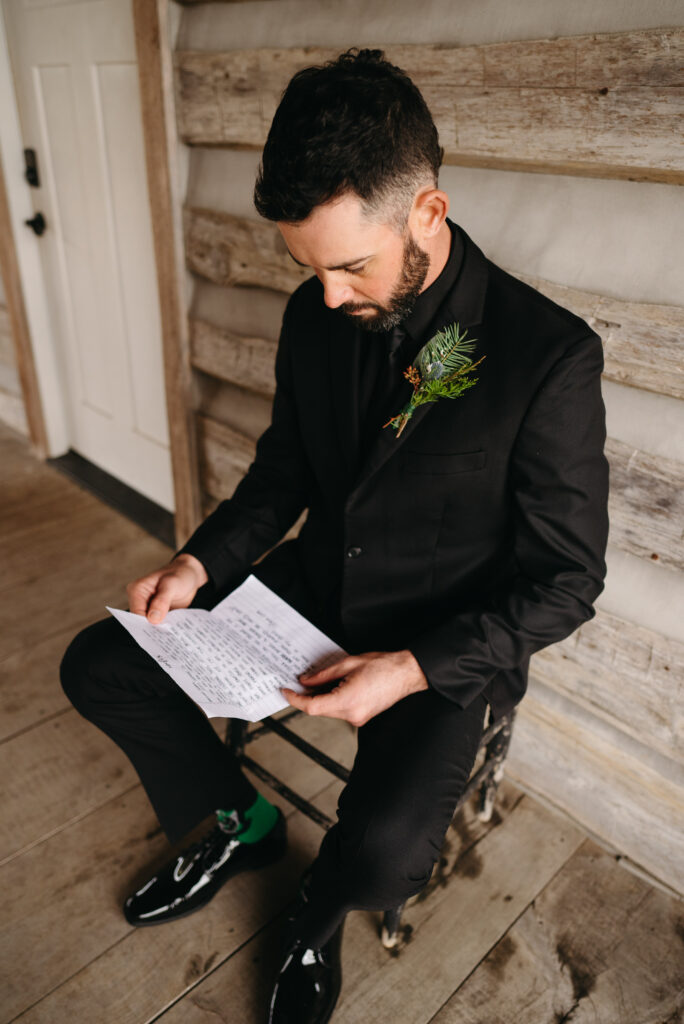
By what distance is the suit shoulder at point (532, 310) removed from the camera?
112 cm

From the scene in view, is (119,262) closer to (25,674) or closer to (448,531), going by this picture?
(25,674)

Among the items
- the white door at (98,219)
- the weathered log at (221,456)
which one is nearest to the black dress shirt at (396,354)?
the weathered log at (221,456)

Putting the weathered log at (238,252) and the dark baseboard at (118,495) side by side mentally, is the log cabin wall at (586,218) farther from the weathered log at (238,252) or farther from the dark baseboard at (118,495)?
the dark baseboard at (118,495)

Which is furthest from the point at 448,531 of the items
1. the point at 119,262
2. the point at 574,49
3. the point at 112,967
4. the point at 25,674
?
the point at 119,262

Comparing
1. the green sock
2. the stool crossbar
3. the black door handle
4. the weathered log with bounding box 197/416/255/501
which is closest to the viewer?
the stool crossbar

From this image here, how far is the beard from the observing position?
1.12m

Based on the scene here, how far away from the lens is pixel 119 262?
265 cm

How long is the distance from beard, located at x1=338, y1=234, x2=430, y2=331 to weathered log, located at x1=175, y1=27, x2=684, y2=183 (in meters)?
0.38

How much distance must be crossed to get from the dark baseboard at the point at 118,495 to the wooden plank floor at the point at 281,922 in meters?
1.02

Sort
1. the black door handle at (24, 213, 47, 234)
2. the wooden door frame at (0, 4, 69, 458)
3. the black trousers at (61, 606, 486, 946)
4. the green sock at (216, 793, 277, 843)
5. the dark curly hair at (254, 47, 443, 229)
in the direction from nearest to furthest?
the dark curly hair at (254, 47, 443, 229) < the black trousers at (61, 606, 486, 946) < the green sock at (216, 793, 277, 843) < the wooden door frame at (0, 4, 69, 458) < the black door handle at (24, 213, 47, 234)

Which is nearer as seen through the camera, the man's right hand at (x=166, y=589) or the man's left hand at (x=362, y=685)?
the man's left hand at (x=362, y=685)

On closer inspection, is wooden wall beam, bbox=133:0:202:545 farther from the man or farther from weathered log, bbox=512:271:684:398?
weathered log, bbox=512:271:684:398

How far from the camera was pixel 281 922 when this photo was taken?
1506mm

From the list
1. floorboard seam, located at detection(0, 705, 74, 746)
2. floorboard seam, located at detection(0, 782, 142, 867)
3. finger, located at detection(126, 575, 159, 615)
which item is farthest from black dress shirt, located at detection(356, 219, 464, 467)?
floorboard seam, located at detection(0, 705, 74, 746)
